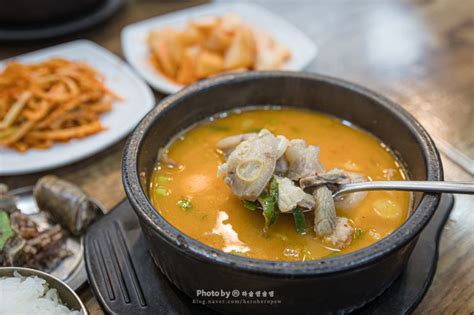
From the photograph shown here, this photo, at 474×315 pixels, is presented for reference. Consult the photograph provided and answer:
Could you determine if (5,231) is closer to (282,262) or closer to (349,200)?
(282,262)

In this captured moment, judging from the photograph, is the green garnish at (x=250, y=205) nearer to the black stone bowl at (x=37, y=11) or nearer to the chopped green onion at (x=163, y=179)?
the chopped green onion at (x=163, y=179)

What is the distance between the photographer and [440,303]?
185 centimetres

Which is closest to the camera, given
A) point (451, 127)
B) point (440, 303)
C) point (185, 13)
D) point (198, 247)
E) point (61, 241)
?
point (198, 247)

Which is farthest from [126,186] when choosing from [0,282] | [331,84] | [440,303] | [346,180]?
[440,303]

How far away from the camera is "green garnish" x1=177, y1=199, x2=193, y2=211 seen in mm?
1803

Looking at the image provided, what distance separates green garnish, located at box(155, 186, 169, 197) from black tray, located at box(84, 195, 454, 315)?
20 centimetres

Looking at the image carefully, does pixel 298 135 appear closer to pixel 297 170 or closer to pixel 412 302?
pixel 297 170

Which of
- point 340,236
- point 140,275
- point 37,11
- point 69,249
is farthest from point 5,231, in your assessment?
point 37,11

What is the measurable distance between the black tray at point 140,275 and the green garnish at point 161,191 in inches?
7.7

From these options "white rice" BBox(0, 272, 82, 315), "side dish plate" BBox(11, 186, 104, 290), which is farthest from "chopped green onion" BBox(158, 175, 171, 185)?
"white rice" BBox(0, 272, 82, 315)

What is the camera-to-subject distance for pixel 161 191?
190cm

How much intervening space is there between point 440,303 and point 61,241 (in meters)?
1.50

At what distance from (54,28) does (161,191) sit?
2.19 meters

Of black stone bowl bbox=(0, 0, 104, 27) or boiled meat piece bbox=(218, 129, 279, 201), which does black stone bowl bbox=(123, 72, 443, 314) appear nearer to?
boiled meat piece bbox=(218, 129, 279, 201)
